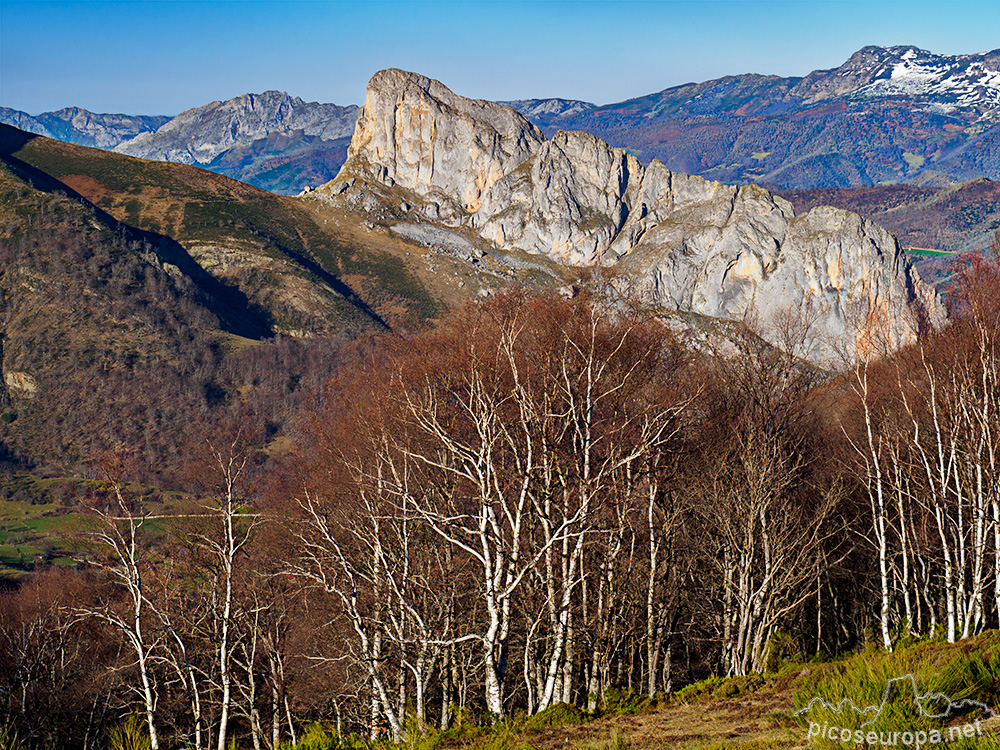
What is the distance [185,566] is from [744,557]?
30.2 meters

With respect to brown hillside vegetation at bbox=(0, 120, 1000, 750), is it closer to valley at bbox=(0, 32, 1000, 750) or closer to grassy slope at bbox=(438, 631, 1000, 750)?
grassy slope at bbox=(438, 631, 1000, 750)

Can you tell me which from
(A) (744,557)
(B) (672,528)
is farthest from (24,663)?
(A) (744,557)

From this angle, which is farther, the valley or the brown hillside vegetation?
Result: the brown hillside vegetation

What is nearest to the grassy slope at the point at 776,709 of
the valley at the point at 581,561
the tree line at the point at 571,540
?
the valley at the point at 581,561

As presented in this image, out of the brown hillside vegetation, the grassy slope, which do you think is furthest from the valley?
the brown hillside vegetation

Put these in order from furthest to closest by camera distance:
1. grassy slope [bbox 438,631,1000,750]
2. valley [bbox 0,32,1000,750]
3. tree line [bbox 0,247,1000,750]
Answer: tree line [bbox 0,247,1000,750], valley [bbox 0,32,1000,750], grassy slope [bbox 438,631,1000,750]

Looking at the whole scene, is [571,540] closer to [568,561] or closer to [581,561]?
[568,561]

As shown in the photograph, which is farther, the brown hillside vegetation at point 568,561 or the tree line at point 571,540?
the tree line at point 571,540

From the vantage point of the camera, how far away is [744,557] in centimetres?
1983

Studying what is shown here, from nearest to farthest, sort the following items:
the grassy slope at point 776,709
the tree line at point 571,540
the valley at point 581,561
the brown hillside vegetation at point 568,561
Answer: the grassy slope at point 776,709 < the valley at point 581,561 < the brown hillside vegetation at point 568,561 < the tree line at point 571,540

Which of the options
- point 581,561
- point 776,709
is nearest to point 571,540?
point 581,561

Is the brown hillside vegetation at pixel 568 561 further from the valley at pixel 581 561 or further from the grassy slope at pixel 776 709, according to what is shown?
the valley at pixel 581 561

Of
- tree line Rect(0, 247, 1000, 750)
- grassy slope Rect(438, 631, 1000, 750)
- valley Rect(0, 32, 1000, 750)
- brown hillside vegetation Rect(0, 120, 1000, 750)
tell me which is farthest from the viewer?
tree line Rect(0, 247, 1000, 750)

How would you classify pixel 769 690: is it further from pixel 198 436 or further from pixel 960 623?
pixel 198 436
